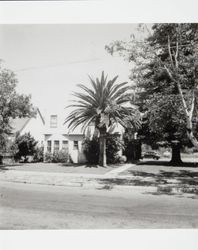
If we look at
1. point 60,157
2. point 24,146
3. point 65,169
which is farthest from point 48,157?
point 65,169

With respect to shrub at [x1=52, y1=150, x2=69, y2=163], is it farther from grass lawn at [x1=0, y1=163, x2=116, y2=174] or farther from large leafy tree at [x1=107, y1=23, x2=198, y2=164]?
large leafy tree at [x1=107, y1=23, x2=198, y2=164]

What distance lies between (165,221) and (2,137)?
1557 centimetres

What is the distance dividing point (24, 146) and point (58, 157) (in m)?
3.43

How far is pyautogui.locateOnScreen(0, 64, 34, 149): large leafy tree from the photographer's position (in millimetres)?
21094

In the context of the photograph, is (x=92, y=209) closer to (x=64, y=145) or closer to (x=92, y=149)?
(x=92, y=149)

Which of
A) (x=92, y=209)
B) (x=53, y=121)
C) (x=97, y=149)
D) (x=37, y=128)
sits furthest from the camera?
(x=37, y=128)

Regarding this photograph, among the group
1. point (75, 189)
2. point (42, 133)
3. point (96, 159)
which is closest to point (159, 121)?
point (75, 189)

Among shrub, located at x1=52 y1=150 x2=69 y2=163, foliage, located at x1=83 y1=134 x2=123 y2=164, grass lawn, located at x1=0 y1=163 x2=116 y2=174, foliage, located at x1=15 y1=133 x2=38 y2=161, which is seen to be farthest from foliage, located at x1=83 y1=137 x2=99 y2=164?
grass lawn, located at x1=0 y1=163 x2=116 y2=174

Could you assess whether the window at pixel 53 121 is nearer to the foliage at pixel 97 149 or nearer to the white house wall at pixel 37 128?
the white house wall at pixel 37 128

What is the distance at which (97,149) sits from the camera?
3041 centimetres

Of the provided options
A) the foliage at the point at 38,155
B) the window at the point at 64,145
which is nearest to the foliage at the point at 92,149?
the window at the point at 64,145

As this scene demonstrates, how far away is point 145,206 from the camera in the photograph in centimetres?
1062

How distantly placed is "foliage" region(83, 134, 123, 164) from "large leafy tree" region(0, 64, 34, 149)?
8.85m
